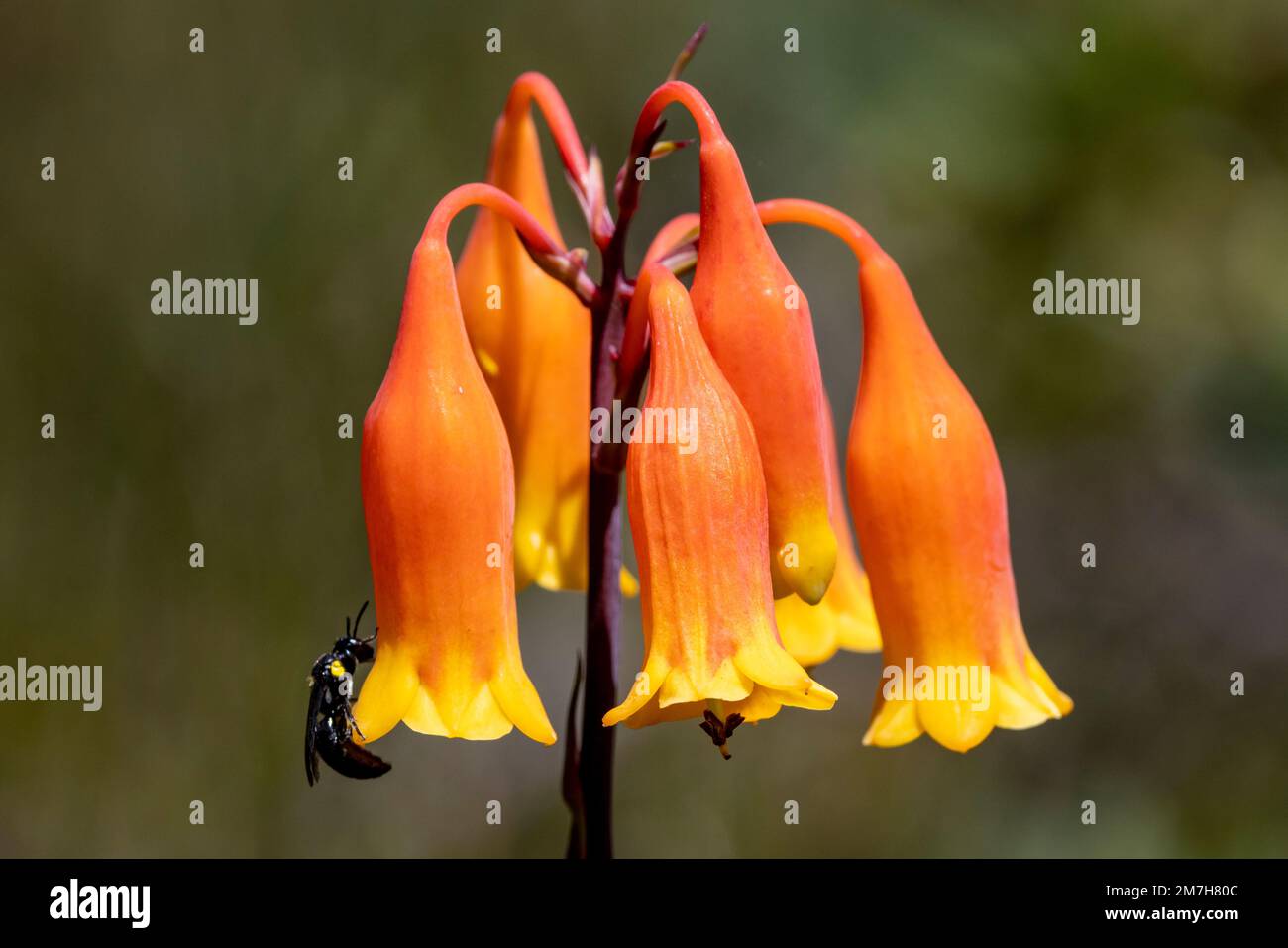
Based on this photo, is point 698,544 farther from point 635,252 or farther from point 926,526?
point 635,252

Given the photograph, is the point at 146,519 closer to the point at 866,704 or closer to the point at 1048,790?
the point at 866,704

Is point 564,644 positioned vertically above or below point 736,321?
below

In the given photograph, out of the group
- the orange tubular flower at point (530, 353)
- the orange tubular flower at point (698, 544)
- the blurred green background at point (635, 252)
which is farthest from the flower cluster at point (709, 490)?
the blurred green background at point (635, 252)

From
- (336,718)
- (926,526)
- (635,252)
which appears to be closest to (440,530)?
(336,718)

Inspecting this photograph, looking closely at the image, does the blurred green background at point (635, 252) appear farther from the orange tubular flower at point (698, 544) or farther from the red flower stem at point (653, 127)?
the orange tubular flower at point (698, 544)

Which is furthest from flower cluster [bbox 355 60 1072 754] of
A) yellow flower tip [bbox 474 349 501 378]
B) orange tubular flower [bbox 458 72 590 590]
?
yellow flower tip [bbox 474 349 501 378]

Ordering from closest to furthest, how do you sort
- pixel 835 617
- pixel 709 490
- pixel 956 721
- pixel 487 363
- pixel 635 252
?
1. pixel 709 490
2. pixel 956 721
3. pixel 487 363
4. pixel 835 617
5. pixel 635 252

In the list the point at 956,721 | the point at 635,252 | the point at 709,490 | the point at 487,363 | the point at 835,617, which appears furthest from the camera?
the point at 635,252

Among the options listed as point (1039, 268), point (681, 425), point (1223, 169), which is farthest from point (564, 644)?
point (681, 425)
